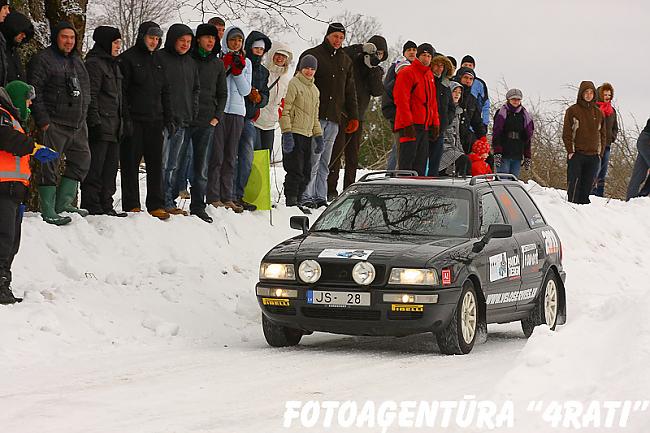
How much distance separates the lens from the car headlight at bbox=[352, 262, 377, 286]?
1005 centimetres

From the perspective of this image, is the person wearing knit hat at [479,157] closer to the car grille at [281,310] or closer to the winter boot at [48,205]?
the winter boot at [48,205]

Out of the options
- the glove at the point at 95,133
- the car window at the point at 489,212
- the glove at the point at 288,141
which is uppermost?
the glove at the point at 95,133

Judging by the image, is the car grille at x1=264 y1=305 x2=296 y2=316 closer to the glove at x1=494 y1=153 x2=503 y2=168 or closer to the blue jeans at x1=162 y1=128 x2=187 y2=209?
the blue jeans at x1=162 y1=128 x2=187 y2=209

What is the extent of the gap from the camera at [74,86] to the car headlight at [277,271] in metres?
3.66

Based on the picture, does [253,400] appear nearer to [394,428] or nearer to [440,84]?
[394,428]

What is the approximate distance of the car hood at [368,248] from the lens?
10.1 metres

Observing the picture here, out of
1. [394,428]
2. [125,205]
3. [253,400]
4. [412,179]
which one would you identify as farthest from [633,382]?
[125,205]

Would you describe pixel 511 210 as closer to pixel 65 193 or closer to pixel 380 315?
pixel 380 315

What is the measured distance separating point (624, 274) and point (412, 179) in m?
9.21

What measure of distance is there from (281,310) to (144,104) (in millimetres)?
4835

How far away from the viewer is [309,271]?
1024cm

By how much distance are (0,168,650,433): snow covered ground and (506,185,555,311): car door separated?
1.68 feet

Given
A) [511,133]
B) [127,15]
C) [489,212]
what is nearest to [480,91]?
[511,133]

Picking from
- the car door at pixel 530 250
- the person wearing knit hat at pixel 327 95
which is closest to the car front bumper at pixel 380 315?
→ the car door at pixel 530 250
